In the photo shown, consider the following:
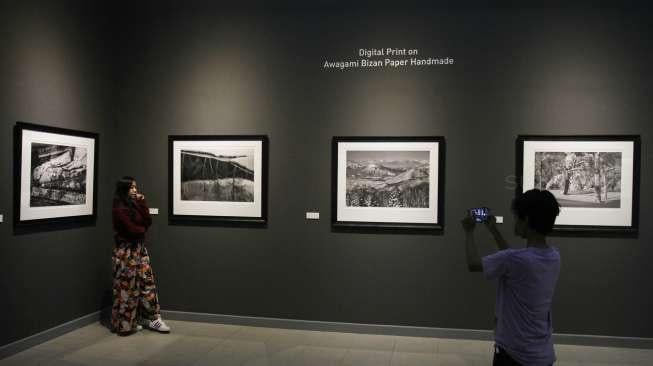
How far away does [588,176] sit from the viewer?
5.74 metres

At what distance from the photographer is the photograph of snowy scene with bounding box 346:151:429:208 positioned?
605 cm

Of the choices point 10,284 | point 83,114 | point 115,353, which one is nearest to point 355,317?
point 115,353

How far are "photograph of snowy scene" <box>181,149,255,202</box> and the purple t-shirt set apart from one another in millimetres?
4339

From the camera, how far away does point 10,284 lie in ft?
17.3

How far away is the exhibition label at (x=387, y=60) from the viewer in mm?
6070

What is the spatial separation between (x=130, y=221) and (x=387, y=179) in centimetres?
314

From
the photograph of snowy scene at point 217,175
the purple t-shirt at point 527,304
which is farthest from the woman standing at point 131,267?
the purple t-shirt at point 527,304

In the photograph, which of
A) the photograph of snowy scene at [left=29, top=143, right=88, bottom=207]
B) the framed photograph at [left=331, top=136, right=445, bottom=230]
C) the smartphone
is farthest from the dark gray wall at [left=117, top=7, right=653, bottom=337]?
the smartphone

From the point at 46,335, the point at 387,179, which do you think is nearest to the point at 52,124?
the point at 46,335

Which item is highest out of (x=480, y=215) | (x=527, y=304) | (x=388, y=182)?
(x=388, y=182)

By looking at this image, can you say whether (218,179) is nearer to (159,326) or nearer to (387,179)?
(159,326)

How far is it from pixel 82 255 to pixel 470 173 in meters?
4.86

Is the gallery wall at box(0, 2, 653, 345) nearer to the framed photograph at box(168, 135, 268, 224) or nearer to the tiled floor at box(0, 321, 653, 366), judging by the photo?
A: the framed photograph at box(168, 135, 268, 224)

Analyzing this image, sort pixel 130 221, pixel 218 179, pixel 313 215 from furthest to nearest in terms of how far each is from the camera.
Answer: pixel 218 179 → pixel 313 215 → pixel 130 221
